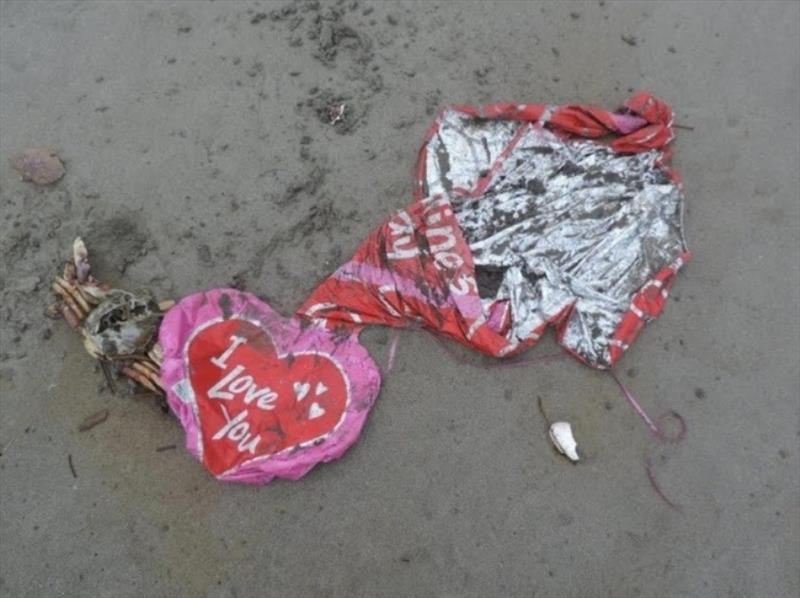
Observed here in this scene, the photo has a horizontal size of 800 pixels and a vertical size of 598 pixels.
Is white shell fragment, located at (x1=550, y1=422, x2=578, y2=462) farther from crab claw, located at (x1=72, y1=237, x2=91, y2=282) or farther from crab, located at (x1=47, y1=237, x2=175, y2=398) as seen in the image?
crab claw, located at (x1=72, y1=237, x2=91, y2=282)

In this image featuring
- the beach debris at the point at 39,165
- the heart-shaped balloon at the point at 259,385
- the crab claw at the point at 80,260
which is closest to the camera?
the heart-shaped balloon at the point at 259,385

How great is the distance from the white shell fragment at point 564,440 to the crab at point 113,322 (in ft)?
4.26

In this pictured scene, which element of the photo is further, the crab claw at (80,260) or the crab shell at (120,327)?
the crab claw at (80,260)

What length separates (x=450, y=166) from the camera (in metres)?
2.71

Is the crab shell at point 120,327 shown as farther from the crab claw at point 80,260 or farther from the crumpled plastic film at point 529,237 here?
the crumpled plastic film at point 529,237

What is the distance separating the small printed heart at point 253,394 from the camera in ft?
7.40

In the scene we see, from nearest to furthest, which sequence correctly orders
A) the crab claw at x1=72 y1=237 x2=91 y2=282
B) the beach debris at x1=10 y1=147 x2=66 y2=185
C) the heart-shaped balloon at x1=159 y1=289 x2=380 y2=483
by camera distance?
the heart-shaped balloon at x1=159 y1=289 x2=380 y2=483
the crab claw at x1=72 y1=237 x2=91 y2=282
the beach debris at x1=10 y1=147 x2=66 y2=185

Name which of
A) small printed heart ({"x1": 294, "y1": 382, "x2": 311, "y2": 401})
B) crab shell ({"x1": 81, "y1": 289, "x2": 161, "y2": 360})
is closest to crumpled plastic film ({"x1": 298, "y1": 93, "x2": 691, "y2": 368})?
small printed heart ({"x1": 294, "y1": 382, "x2": 311, "y2": 401})

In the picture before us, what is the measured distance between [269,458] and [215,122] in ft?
4.42

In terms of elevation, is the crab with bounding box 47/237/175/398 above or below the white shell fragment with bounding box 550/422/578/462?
above

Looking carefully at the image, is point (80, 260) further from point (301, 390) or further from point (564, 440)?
point (564, 440)

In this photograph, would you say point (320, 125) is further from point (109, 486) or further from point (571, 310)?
point (109, 486)

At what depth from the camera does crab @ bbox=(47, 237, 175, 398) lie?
90.4 inches

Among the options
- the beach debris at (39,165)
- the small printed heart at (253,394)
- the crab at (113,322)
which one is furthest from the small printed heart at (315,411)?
the beach debris at (39,165)
